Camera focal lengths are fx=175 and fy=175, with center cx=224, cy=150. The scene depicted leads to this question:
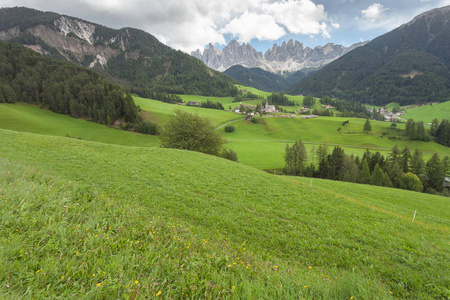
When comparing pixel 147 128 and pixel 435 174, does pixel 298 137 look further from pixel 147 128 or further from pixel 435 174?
pixel 147 128

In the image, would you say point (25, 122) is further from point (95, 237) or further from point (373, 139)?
point (373, 139)

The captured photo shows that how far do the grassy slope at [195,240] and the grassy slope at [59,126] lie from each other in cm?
6589

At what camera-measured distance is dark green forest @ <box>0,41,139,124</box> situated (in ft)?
299

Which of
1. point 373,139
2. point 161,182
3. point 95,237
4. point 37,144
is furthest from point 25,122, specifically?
point 373,139

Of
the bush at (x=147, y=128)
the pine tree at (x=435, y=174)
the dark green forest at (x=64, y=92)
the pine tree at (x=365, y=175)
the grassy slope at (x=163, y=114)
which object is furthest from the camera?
the grassy slope at (x=163, y=114)

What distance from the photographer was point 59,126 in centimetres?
7625

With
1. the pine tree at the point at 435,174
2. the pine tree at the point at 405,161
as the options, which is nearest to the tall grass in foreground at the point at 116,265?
the pine tree at the point at 405,161

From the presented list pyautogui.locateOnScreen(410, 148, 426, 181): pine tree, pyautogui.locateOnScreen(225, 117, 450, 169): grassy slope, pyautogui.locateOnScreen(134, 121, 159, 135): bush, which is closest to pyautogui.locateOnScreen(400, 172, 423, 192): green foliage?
pyautogui.locateOnScreen(410, 148, 426, 181): pine tree

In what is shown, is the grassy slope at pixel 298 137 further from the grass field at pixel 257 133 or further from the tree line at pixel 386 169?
the tree line at pixel 386 169

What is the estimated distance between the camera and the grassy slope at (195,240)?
12.3ft

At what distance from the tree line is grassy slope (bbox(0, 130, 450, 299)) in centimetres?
4379

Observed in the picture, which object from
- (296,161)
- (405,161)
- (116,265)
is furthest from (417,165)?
(116,265)

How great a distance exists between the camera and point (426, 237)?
400 inches

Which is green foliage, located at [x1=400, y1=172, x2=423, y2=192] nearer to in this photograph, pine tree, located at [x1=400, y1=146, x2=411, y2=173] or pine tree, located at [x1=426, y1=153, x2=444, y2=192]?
pine tree, located at [x1=400, y1=146, x2=411, y2=173]
